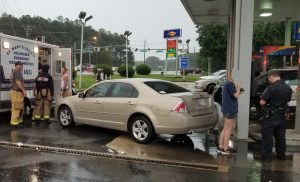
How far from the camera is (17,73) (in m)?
10.6

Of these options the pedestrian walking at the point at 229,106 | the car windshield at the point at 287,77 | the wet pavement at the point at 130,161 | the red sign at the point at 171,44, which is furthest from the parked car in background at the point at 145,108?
the red sign at the point at 171,44

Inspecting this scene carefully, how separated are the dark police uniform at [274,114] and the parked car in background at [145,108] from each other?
1540mm

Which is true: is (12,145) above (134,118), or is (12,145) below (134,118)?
below

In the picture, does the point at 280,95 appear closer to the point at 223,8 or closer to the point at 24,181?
the point at 24,181

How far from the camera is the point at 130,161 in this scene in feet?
24.3

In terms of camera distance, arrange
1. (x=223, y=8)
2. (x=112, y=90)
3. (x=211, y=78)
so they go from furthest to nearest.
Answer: (x=211, y=78)
(x=223, y=8)
(x=112, y=90)

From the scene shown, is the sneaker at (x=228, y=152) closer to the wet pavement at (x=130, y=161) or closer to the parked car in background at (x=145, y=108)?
the wet pavement at (x=130, y=161)

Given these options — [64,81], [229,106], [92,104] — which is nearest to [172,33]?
[64,81]

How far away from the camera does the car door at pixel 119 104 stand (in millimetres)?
9078

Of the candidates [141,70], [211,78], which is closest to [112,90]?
[211,78]

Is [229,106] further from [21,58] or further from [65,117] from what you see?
[21,58]

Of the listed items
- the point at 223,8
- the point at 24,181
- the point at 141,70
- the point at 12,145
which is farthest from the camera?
the point at 141,70

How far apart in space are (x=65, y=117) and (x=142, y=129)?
116 inches

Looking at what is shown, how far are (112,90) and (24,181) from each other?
404cm
